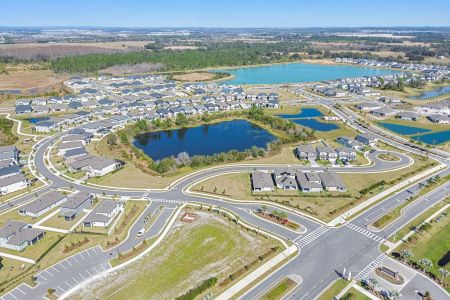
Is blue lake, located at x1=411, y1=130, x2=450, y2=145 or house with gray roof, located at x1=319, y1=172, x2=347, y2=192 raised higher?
house with gray roof, located at x1=319, y1=172, x2=347, y2=192

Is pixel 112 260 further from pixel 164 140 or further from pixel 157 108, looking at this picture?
pixel 157 108

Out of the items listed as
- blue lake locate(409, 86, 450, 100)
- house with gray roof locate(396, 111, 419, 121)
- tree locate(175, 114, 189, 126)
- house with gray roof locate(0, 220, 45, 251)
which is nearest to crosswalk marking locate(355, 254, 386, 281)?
house with gray roof locate(0, 220, 45, 251)

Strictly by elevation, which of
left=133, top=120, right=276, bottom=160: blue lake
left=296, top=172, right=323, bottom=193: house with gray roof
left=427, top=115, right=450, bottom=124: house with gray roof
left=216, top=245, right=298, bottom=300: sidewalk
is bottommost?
left=133, top=120, right=276, bottom=160: blue lake

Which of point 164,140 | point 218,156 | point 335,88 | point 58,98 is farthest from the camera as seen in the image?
point 335,88

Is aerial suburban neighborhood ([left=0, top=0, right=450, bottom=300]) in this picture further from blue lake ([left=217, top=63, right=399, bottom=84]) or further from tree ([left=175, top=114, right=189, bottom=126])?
blue lake ([left=217, top=63, right=399, bottom=84])

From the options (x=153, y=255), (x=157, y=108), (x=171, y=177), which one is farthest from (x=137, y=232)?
(x=157, y=108)

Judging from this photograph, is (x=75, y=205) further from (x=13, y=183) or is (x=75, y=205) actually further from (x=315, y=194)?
(x=315, y=194)
